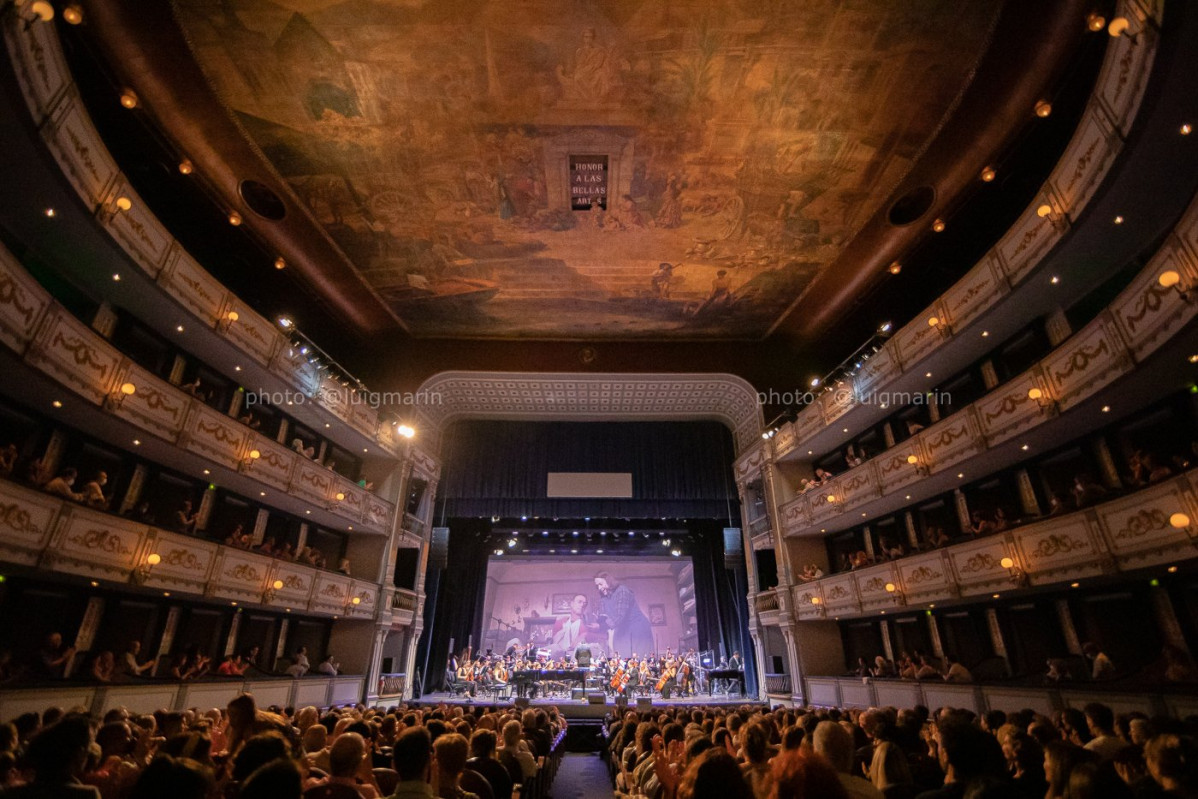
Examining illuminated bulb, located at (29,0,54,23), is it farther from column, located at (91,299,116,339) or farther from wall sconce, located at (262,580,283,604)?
wall sconce, located at (262,580,283,604)

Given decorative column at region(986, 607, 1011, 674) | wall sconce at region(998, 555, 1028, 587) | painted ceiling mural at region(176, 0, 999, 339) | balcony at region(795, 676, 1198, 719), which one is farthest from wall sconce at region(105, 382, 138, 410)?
decorative column at region(986, 607, 1011, 674)

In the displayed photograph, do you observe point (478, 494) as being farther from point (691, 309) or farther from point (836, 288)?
point (836, 288)

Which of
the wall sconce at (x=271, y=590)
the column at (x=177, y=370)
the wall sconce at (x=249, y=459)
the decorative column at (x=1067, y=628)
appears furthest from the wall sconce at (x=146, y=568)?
the decorative column at (x=1067, y=628)

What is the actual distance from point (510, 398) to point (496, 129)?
10.3 meters

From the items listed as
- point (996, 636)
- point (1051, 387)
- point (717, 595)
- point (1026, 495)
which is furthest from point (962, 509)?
point (717, 595)

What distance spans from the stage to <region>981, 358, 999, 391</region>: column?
383 inches

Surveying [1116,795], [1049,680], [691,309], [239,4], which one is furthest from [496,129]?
[1049,680]

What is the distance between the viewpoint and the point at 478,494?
20.2 m

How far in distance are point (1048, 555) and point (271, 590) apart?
14.7 metres

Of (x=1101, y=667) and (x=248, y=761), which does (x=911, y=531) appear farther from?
(x=248, y=761)

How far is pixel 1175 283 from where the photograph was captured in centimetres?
693

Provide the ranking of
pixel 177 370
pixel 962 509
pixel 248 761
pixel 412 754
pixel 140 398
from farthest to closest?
pixel 962 509 → pixel 177 370 → pixel 140 398 → pixel 412 754 → pixel 248 761

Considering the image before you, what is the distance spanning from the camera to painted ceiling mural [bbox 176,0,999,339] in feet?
30.4

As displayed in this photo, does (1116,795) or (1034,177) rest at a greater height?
(1034,177)
